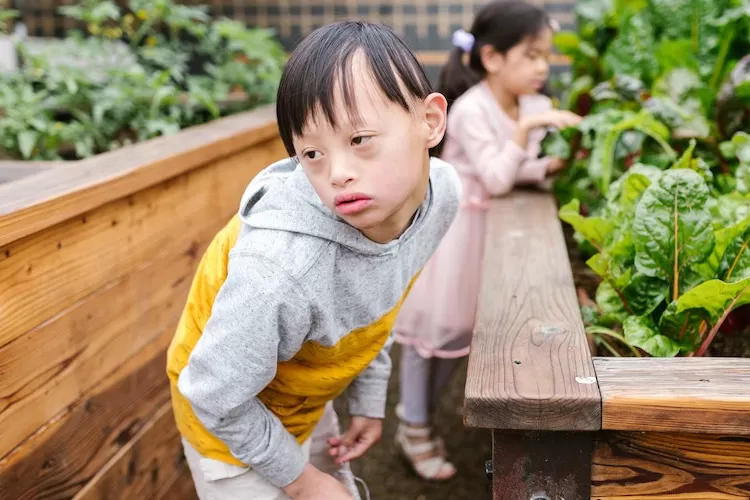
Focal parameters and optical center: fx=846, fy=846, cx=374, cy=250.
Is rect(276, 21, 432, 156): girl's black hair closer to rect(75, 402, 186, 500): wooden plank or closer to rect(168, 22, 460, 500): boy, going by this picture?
Result: rect(168, 22, 460, 500): boy

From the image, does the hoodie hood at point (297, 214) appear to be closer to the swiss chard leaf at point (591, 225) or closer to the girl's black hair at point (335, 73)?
the girl's black hair at point (335, 73)

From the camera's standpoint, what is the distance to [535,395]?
1171mm

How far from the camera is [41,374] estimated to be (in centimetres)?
175

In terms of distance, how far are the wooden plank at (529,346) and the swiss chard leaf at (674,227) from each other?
0.17 metres

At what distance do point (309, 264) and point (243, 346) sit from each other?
0.16 metres

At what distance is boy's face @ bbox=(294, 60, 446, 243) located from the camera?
3.95ft

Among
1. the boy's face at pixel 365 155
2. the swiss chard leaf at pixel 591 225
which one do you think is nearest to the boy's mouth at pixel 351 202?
the boy's face at pixel 365 155

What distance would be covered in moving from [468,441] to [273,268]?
212 cm

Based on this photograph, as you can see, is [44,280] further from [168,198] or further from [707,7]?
[707,7]

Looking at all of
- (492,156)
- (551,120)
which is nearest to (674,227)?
(551,120)

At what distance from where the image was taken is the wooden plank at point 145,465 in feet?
6.53

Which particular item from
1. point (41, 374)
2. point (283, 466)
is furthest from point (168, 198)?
point (283, 466)

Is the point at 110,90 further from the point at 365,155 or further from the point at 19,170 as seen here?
the point at 365,155

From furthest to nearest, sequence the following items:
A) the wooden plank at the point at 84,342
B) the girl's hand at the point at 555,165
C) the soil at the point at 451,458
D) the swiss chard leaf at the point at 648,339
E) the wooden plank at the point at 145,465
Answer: the soil at the point at 451,458 < the girl's hand at the point at 555,165 < the wooden plank at the point at 145,465 < the wooden plank at the point at 84,342 < the swiss chard leaf at the point at 648,339
